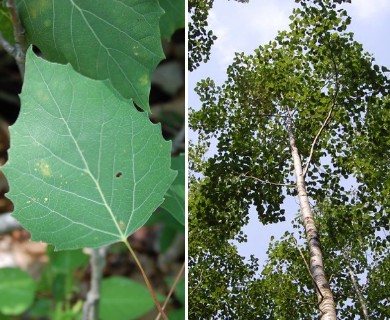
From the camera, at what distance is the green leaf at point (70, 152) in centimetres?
32

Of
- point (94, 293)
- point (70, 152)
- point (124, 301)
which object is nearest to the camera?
point (70, 152)

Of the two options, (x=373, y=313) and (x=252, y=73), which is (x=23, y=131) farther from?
(x=373, y=313)

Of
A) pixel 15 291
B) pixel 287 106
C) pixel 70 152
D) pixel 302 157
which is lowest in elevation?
pixel 70 152

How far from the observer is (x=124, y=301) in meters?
0.97

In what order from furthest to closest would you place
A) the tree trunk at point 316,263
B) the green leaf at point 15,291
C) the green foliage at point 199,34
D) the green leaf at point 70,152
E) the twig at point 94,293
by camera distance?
the green foliage at point 199,34, the tree trunk at point 316,263, the green leaf at point 15,291, the twig at point 94,293, the green leaf at point 70,152

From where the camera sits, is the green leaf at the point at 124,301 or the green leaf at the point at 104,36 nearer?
the green leaf at the point at 104,36

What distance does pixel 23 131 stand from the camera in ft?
1.04

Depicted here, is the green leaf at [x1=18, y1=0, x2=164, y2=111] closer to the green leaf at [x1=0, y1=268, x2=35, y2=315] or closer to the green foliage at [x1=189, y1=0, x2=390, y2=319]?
the green leaf at [x1=0, y1=268, x2=35, y2=315]

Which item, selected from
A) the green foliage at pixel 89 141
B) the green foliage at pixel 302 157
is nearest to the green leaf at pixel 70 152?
the green foliage at pixel 89 141

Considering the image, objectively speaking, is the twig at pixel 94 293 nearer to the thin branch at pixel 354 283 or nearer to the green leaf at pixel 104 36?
the green leaf at pixel 104 36

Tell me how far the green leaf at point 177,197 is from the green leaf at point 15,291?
55 centimetres

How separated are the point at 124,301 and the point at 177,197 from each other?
1.80 ft

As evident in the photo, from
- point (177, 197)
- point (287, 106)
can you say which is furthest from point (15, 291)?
point (287, 106)

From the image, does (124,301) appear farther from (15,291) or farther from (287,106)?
(287,106)
